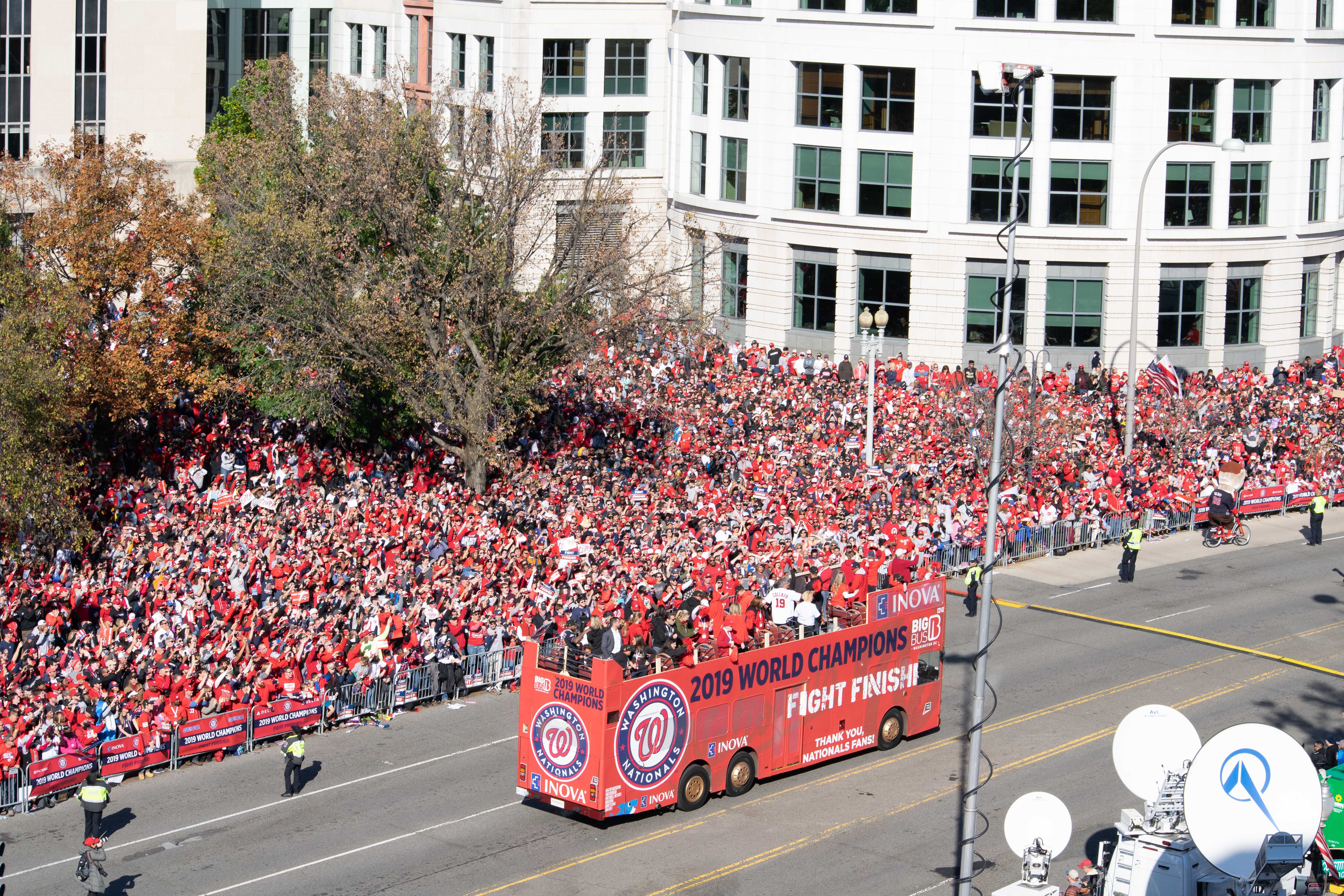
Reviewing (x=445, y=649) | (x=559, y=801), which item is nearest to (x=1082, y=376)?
(x=445, y=649)

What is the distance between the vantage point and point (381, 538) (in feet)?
121

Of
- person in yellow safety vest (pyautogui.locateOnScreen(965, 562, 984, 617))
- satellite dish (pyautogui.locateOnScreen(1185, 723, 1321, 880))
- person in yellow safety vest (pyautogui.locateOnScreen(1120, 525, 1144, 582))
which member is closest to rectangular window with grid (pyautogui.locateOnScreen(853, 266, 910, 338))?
person in yellow safety vest (pyautogui.locateOnScreen(1120, 525, 1144, 582))

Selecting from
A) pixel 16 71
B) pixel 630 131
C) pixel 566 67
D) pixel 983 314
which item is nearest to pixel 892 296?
pixel 983 314

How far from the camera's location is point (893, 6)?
59781 millimetres

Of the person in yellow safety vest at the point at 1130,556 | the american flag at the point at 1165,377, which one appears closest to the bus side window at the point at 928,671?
the person in yellow safety vest at the point at 1130,556

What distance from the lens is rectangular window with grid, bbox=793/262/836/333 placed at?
6194 cm

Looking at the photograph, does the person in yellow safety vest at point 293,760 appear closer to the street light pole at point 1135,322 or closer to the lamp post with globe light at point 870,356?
the lamp post with globe light at point 870,356

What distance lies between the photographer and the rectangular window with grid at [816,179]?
61312 mm

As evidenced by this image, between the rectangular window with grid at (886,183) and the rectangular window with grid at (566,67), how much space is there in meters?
16.0

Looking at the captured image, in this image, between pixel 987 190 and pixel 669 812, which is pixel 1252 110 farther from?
pixel 669 812

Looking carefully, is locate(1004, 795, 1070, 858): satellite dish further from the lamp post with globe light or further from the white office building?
the white office building

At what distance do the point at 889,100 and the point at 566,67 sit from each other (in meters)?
17.2

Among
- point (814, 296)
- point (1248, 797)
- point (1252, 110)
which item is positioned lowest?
point (1248, 797)

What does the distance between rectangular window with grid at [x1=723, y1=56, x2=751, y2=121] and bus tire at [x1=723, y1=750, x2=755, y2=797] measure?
38.6 meters
